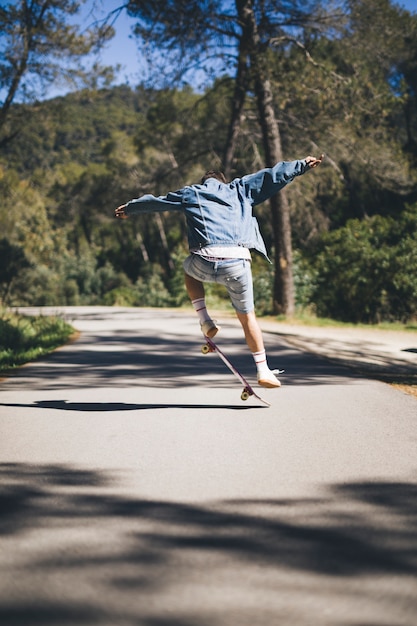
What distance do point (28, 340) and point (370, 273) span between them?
927 centimetres

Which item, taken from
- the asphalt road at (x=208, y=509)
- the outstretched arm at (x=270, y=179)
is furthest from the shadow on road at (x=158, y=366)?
the outstretched arm at (x=270, y=179)

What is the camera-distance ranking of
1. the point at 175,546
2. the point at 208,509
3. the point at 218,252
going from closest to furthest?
the point at 175,546 → the point at 208,509 → the point at 218,252

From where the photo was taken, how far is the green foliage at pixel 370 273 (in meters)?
17.6

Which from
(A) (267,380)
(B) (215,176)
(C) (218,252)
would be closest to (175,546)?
(A) (267,380)

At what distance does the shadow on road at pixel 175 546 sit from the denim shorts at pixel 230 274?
253 centimetres

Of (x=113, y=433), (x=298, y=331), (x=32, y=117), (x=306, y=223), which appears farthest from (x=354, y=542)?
(x=306, y=223)

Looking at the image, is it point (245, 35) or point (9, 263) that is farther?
point (9, 263)

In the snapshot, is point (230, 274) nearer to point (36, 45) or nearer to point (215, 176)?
point (215, 176)

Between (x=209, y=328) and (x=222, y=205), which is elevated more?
(x=222, y=205)

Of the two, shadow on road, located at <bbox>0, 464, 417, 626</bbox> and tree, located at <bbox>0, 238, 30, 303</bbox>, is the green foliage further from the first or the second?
shadow on road, located at <bbox>0, 464, 417, 626</bbox>

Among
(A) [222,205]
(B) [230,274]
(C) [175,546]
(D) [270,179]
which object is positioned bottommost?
(C) [175,546]

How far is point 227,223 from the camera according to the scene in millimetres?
6051

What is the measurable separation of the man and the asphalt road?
38.3 inches

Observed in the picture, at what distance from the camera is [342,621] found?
7.71ft
